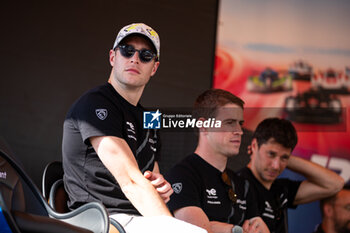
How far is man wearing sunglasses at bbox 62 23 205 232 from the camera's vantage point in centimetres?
186

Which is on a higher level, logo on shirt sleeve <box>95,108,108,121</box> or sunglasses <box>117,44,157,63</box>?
sunglasses <box>117,44,157,63</box>

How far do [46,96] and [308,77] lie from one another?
2.12 meters

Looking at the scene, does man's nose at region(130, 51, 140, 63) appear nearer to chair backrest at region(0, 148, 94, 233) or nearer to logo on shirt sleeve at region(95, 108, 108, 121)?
logo on shirt sleeve at region(95, 108, 108, 121)

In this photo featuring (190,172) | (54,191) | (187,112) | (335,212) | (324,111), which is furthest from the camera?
(324,111)

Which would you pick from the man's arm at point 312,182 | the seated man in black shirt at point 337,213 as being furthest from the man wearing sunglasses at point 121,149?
the seated man in black shirt at point 337,213

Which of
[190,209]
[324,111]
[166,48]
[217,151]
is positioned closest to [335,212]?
[324,111]

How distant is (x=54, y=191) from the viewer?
2.14m

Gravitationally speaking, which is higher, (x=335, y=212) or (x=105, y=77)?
(x=105, y=77)

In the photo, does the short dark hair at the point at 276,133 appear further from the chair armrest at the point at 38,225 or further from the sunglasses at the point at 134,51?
the chair armrest at the point at 38,225

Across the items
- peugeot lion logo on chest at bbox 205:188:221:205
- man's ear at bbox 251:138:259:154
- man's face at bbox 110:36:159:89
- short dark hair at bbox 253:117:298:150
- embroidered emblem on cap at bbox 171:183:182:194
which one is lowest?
peugeot lion logo on chest at bbox 205:188:221:205

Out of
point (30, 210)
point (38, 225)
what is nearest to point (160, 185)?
point (30, 210)

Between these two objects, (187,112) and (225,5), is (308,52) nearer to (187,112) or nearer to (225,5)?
(225,5)

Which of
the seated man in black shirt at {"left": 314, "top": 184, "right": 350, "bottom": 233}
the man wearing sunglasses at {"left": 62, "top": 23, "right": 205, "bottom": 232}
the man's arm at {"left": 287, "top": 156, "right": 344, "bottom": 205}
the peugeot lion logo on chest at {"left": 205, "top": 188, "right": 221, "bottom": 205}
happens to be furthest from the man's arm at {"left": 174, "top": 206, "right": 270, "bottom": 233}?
the seated man in black shirt at {"left": 314, "top": 184, "right": 350, "bottom": 233}

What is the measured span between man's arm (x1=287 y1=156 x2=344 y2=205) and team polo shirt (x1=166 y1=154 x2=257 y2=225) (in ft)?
2.46
